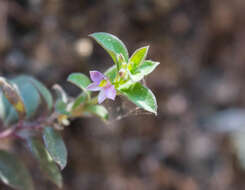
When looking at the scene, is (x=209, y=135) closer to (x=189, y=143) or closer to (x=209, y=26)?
(x=189, y=143)

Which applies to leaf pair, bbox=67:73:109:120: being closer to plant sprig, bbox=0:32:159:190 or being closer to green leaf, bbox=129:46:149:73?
plant sprig, bbox=0:32:159:190

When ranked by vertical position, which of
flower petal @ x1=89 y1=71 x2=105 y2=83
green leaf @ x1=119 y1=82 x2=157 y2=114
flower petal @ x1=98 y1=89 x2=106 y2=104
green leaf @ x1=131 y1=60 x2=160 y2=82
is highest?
flower petal @ x1=89 y1=71 x2=105 y2=83

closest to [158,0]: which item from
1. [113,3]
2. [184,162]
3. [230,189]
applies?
[113,3]

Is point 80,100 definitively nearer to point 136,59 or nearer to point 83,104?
point 83,104

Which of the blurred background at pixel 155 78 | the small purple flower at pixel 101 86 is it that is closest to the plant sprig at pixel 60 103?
the small purple flower at pixel 101 86

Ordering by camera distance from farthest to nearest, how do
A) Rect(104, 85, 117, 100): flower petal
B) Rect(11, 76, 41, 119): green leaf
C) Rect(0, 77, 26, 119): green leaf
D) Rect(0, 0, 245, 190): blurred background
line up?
Rect(0, 0, 245, 190): blurred background < Rect(11, 76, 41, 119): green leaf < Rect(0, 77, 26, 119): green leaf < Rect(104, 85, 117, 100): flower petal

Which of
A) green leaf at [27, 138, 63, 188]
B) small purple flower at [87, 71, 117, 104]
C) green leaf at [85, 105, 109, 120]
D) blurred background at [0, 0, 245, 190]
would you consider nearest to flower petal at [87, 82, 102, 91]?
small purple flower at [87, 71, 117, 104]

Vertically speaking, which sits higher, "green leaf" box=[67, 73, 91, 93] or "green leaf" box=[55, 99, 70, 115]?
"green leaf" box=[67, 73, 91, 93]

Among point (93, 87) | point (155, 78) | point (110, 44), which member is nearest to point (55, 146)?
point (93, 87)
